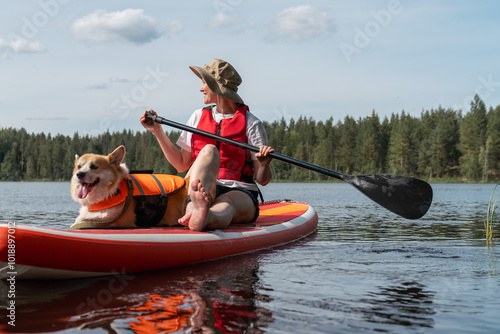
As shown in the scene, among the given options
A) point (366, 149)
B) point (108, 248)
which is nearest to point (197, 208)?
point (108, 248)

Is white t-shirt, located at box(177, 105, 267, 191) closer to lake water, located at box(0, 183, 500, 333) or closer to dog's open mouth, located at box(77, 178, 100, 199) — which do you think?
lake water, located at box(0, 183, 500, 333)

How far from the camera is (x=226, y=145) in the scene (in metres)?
5.80

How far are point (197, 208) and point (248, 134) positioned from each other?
1377 mm

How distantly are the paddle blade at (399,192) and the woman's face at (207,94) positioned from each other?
196cm

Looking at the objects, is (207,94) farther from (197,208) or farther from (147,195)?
(197,208)

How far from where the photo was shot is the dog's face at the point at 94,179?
482cm

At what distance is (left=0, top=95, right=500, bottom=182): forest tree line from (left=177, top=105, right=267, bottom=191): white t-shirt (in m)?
64.1

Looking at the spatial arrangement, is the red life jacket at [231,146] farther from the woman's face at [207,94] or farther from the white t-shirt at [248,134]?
the woman's face at [207,94]

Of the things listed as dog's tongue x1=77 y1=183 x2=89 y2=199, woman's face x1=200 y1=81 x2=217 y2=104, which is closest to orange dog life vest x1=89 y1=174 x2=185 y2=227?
dog's tongue x1=77 y1=183 x2=89 y2=199

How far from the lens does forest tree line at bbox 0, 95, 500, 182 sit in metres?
68.7

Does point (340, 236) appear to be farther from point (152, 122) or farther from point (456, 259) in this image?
point (152, 122)

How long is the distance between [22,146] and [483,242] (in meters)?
105

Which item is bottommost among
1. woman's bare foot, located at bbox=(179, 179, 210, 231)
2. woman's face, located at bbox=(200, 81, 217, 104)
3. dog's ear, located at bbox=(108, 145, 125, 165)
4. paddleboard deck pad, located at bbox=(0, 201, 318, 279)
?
paddleboard deck pad, located at bbox=(0, 201, 318, 279)

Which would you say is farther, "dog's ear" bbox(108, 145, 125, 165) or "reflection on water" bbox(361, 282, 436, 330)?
"dog's ear" bbox(108, 145, 125, 165)
